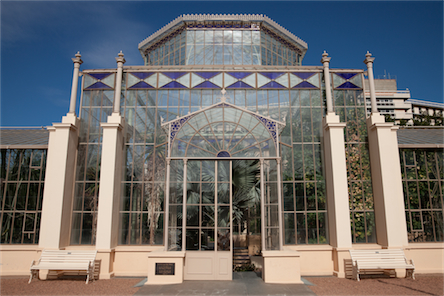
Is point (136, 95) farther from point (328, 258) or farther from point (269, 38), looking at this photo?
point (328, 258)

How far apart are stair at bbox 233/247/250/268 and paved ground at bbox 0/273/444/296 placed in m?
1.69

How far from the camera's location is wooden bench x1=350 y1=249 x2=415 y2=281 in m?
→ 10.1

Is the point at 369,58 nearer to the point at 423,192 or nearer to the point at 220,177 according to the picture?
the point at 423,192

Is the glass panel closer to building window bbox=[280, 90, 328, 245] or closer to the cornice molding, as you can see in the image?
building window bbox=[280, 90, 328, 245]

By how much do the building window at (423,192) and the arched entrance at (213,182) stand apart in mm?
5895

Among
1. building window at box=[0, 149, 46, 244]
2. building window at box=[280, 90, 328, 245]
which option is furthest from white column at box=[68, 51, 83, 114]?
building window at box=[280, 90, 328, 245]

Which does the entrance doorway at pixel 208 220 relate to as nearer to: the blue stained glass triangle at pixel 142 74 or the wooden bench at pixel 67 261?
the wooden bench at pixel 67 261

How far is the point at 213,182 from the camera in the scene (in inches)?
413

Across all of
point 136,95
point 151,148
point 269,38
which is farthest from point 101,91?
point 269,38

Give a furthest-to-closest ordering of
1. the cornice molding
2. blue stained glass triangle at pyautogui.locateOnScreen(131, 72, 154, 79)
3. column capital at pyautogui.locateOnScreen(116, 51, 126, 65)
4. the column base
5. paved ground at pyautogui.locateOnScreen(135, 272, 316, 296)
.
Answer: the cornice molding < blue stained glass triangle at pyautogui.locateOnScreen(131, 72, 154, 79) < column capital at pyautogui.locateOnScreen(116, 51, 126, 65) < the column base < paved ground at pyautogui.locateOnScreen(135, 272, 316, 296)

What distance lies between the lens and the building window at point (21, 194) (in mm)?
11633

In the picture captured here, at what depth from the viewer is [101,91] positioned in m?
12.7

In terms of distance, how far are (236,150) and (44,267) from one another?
25.8 ft

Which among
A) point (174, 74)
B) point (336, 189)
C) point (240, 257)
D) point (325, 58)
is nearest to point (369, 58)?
point (325, 58)
